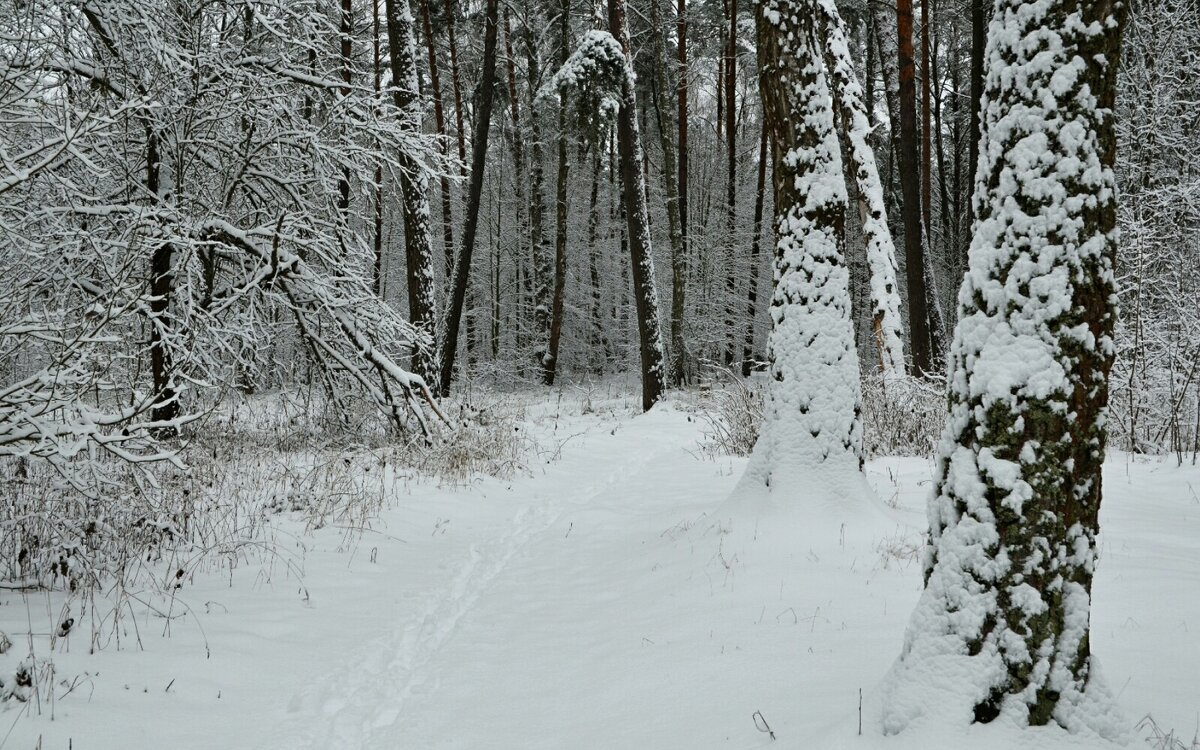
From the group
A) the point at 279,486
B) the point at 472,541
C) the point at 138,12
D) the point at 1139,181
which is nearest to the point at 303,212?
the point at 138,12

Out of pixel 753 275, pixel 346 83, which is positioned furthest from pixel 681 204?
pixel 346 83

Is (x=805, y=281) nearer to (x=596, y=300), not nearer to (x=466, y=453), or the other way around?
(x=466, y=453)

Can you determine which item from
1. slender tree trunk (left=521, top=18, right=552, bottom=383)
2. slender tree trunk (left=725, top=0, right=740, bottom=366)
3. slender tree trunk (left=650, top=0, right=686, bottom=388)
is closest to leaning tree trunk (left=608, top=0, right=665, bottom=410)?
slender tree trunk (left=650, top=0, right=686, bottom=388)

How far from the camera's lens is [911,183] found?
529 inches

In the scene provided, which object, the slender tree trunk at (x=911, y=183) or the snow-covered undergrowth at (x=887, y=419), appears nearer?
the snow-covered undergrowth at (x=887, y=419)

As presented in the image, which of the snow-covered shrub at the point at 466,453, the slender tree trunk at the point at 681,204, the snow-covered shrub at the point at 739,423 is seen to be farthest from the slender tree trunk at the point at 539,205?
the snow-covered shrub at the point at 739,423

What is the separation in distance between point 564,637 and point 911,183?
12.0 metres

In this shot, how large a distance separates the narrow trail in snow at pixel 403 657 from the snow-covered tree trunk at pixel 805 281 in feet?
7.61

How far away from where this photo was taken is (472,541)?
6434 mm

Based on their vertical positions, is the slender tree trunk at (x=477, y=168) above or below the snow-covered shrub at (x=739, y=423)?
above

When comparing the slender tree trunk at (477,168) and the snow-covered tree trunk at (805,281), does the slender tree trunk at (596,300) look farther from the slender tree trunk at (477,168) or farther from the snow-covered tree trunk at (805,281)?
the snow-covered tree trunk at (805,281)

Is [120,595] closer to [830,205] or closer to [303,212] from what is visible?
[303,212]

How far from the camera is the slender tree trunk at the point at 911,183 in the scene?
13227 mm

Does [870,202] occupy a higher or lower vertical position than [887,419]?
higher
